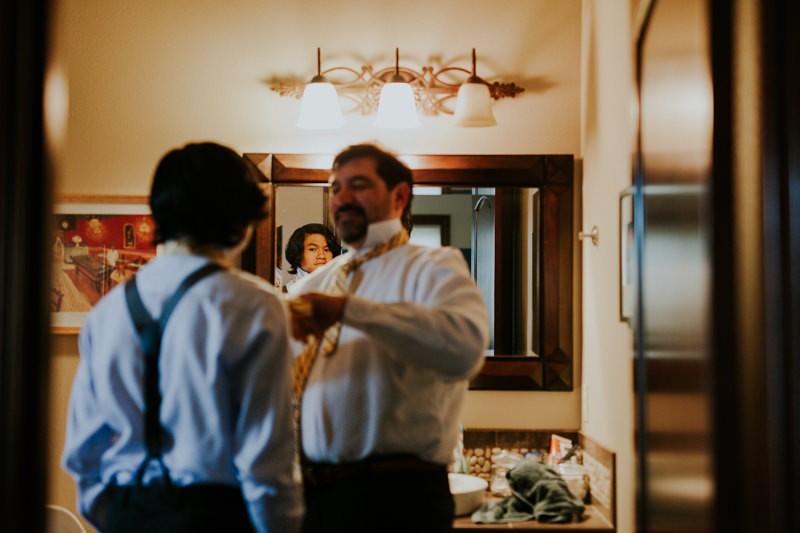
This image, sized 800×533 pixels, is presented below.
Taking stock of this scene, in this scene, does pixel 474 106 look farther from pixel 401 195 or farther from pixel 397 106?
pixel 401 195

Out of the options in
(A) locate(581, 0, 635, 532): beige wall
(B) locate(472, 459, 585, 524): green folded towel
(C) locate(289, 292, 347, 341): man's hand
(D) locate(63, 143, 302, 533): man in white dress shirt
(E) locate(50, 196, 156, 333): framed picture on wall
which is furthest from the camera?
(E) locate(50, 196, 156, 333): framed picture on wall

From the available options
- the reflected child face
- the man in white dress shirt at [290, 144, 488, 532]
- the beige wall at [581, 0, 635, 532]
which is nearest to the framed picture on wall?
the reflected child face

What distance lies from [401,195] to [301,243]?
40.0 inches

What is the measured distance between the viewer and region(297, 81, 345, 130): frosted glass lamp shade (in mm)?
3014

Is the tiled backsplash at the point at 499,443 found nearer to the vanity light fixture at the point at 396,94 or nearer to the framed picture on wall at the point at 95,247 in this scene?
the vanity light fixture at the point at 396,94

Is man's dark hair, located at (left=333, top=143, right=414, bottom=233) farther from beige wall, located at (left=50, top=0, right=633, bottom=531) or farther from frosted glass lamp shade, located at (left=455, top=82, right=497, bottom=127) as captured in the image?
beige wall, located at (left=50, top=0, right=633, bottom=531)

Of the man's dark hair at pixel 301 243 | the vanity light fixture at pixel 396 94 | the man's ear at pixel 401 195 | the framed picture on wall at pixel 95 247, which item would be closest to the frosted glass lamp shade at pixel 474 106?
the vanity light fixture at pixel 396 94

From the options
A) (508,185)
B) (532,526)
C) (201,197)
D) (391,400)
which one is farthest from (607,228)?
(201,197)

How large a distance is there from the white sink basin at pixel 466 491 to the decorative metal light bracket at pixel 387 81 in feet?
4.00

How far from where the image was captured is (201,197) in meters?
1.51

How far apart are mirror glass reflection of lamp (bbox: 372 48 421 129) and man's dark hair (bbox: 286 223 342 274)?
1.32ft

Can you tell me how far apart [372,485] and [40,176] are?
0.99m

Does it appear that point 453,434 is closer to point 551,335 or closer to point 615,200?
point 615,200

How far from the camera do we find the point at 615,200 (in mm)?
2654
